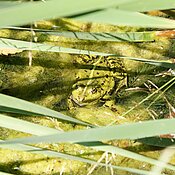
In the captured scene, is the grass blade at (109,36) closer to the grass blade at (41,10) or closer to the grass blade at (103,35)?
the grass blade at (103,35)

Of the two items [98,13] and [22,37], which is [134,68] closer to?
[22,37]

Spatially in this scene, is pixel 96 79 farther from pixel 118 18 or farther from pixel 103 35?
pixel 118 18

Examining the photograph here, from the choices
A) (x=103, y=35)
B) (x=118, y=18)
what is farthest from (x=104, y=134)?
(x=103, y=35)

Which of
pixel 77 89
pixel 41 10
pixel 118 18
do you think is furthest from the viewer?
pixel 77 89

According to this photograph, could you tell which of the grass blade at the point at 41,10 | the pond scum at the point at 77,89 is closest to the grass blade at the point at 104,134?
the grass blade at the point at 41,10

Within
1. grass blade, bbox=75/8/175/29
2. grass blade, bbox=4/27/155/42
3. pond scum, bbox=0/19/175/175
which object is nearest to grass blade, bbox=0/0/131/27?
grass blade, bbox=75/8/175/29

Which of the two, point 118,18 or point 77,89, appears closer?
point 118,18

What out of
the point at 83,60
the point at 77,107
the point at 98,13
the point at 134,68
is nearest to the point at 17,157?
the point at 77,107
